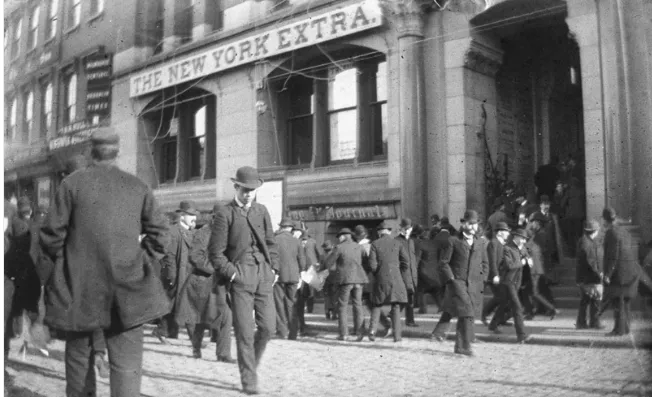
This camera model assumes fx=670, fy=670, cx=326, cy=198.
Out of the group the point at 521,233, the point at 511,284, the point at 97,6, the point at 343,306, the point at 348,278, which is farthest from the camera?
the point at 348,278

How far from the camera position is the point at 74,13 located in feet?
18.4

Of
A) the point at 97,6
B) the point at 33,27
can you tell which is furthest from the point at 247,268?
the point at 33,27

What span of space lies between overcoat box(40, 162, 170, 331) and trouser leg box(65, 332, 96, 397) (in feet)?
0.68

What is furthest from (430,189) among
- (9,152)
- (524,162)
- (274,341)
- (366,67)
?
(9,152)

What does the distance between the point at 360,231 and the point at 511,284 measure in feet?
3.87

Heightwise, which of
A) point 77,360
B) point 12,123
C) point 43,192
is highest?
point 12,123

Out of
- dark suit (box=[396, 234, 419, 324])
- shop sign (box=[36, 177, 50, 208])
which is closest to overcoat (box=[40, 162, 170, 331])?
shop sign (box=[36, 177, 50, 208])

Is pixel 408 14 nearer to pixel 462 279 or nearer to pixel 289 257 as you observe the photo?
pixel 462 279

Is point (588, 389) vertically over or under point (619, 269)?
under

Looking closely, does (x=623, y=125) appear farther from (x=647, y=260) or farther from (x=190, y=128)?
(x=190, y=128)

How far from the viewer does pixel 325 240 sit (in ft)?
17.1

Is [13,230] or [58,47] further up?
[58,47]

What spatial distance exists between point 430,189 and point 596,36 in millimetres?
1419

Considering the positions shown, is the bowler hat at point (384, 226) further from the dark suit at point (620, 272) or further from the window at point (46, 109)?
the window at point (46, 109)
